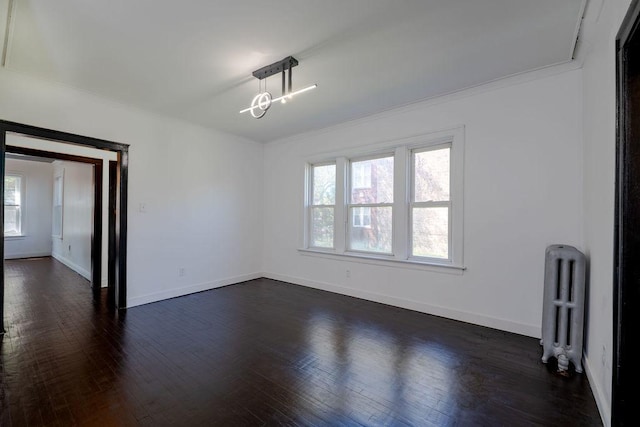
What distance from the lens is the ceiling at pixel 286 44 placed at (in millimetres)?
2074

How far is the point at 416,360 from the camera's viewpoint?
2.52 meters

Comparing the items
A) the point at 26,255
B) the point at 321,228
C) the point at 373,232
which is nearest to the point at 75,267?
the point at 26,255

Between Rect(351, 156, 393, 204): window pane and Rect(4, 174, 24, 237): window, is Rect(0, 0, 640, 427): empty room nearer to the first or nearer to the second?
Rect(351, 156, 393, 204): window pane

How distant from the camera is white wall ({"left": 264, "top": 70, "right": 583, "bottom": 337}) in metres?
2.84

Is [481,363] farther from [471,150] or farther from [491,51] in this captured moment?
[491,51]

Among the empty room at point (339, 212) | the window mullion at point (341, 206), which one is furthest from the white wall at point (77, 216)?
the window mullion at point (341, 206)

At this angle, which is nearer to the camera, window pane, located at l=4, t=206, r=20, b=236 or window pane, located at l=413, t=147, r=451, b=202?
window pane, located at l=413, t=147, r=451, b=202

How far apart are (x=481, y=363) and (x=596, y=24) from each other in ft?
9.17

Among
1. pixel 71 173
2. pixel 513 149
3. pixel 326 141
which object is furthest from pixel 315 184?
pixel 71 173

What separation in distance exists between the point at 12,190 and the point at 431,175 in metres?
10.2

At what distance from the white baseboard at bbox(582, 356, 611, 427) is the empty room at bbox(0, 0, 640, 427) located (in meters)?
0.02

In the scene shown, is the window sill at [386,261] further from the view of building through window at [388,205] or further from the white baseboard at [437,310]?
the white baseboard at [437,310]

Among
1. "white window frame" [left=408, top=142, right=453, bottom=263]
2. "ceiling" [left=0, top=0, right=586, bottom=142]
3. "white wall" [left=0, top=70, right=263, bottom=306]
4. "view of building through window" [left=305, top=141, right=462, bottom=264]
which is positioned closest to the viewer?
"ceiling" [left=0, top=0, right=586, bottom=142]

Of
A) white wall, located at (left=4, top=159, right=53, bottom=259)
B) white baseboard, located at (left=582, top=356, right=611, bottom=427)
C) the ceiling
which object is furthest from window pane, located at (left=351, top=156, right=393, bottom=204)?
white wall, located at (left=4, top=159, right=53, bottom=259)
